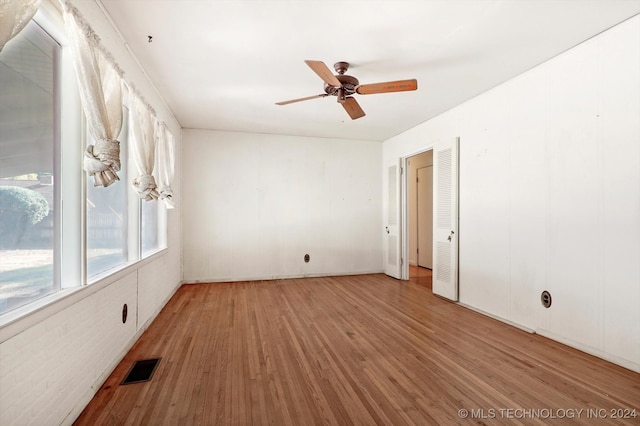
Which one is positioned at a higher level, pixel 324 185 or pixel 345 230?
pixel 324 185

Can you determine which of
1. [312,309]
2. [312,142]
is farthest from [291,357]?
[312,142]

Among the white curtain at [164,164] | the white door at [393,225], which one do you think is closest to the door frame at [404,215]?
the white door at [393,225]

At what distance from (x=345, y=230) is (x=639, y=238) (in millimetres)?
4234

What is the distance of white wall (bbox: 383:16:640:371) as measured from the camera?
2.34 m

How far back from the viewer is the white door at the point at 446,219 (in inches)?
162

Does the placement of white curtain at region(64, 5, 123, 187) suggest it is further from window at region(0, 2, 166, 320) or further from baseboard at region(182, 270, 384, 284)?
baseboard at region(182, 270, 384, 284)

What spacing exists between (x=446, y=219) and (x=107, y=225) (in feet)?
13.6

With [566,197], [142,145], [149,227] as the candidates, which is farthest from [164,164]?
[566,197]

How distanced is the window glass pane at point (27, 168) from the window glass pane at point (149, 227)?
1.58 m

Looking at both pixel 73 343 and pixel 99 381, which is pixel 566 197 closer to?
pixel 73 343

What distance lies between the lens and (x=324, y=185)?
19.4 ft

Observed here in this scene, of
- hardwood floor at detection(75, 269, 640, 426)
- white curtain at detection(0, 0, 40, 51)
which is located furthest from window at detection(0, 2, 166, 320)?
hardwood floor at detection(75, 269, 640, 426)

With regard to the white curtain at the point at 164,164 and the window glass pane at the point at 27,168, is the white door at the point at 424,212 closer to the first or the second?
the white curtain at the point at 164,164

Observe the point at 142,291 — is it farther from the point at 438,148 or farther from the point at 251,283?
the point at 438,148
